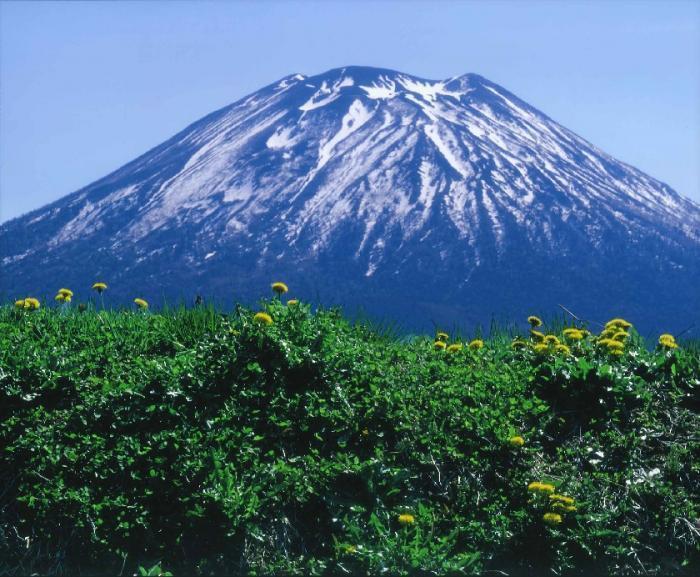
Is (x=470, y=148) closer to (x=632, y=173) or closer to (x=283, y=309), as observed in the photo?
(x=632, y=173)

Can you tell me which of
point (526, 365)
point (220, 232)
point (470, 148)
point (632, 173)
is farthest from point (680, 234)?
point (526, 365)

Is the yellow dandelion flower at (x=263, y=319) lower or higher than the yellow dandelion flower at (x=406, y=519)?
higher

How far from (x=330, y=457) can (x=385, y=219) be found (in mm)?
117853

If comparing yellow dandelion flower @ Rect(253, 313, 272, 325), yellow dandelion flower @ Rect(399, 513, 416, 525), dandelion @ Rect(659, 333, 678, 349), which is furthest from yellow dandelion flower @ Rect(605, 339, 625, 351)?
yellow dandelion flower @ Rect(253, 313, 272, 325)

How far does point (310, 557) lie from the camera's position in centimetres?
441

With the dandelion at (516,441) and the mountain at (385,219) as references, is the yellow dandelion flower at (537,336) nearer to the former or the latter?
the dandelion at (516,441)

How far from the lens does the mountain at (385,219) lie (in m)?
113

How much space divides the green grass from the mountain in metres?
95.9

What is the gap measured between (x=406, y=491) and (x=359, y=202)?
120657 mm

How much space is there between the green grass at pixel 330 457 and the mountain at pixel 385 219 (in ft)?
315

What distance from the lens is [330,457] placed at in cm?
480

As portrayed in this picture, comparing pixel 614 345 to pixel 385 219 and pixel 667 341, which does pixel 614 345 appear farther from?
pixel 385 219

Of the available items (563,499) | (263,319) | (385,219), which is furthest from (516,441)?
(385,219)

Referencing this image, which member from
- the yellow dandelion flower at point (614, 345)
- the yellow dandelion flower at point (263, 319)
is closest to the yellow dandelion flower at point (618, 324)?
the yellow dandelion flower at point (614, 345)
